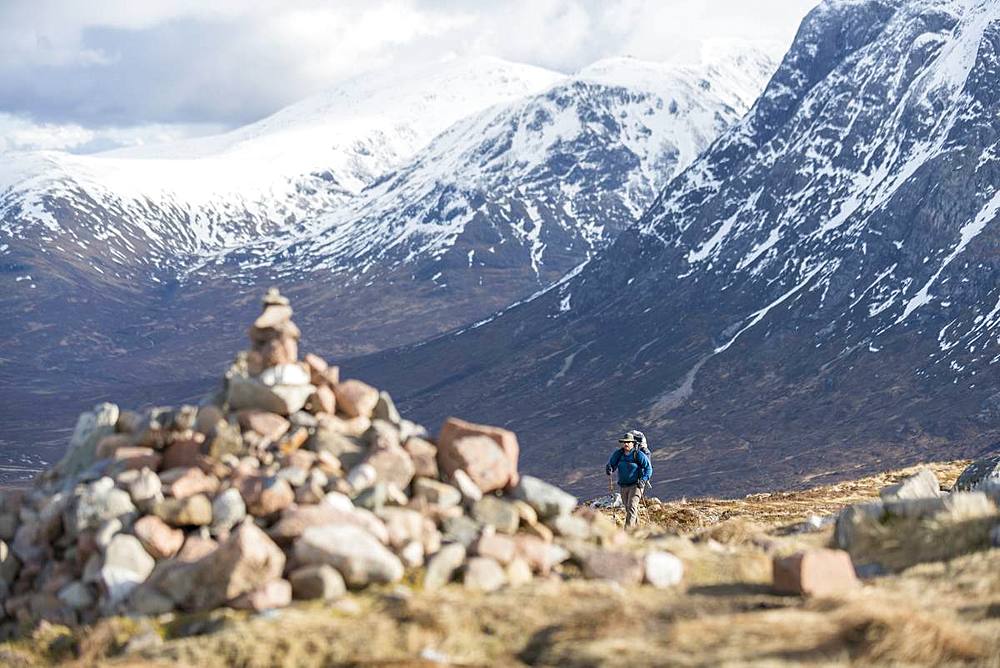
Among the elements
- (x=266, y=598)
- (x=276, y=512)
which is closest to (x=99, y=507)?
(x=276, y=512)

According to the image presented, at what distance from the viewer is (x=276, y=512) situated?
15.4 meters

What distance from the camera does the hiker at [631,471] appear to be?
27.7m

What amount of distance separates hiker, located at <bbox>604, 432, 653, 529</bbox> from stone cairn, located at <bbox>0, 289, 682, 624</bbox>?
30.4 feet

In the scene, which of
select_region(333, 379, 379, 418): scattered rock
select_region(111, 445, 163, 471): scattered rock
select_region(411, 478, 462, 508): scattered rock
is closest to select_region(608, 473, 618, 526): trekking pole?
select_region(333, 379, 379, 418): scattered rock

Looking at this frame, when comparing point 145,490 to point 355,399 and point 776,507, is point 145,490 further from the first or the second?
point 776,507

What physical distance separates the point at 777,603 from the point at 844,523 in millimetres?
5056

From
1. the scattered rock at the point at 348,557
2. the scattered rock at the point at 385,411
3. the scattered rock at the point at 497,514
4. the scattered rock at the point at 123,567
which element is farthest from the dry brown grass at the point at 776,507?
the scattered rock at the point at 123,567

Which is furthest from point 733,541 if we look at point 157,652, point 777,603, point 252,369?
point 157,652

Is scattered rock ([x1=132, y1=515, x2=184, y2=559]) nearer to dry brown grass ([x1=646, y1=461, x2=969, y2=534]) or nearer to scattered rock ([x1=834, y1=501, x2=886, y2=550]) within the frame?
scattered rock ([x1=834, y1=501, x2=886, y2=550])

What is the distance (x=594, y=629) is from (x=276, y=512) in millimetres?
5291

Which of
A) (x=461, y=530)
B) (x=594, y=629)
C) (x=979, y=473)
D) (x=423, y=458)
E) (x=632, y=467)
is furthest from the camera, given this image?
(x=979, y=473)

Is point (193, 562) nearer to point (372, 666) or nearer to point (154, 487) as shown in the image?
point (154, 487)

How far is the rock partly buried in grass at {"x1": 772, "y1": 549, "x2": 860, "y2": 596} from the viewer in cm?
1374

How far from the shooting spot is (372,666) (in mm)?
11727
